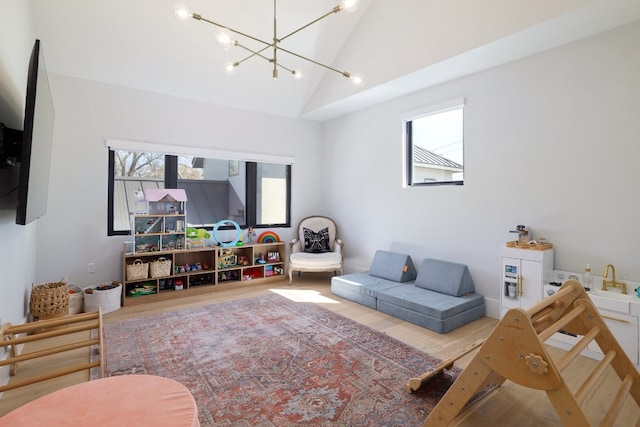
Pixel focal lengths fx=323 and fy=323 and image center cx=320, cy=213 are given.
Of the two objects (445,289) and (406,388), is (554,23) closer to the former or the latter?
(445,289)

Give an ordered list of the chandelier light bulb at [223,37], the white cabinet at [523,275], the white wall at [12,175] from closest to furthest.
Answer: the white wall at [12,175] → the chandelier light bulb at [223,37] → the white cabinet at [523,275]

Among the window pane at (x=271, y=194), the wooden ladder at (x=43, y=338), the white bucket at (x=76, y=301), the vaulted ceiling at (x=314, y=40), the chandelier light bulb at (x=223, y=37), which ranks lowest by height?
the white bucket at (x=76, y=301)

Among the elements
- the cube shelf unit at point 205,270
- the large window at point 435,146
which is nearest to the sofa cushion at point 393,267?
the large window at point 435,146

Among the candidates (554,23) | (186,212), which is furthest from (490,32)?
(186,212)

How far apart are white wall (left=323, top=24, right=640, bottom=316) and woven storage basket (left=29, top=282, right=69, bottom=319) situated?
388 cm

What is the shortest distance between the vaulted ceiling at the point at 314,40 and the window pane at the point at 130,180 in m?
0.91

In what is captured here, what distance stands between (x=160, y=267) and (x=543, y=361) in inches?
159

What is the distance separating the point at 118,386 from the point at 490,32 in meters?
3.73

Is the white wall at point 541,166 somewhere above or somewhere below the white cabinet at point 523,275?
above

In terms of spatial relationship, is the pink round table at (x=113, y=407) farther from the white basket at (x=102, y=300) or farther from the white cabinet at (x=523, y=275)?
the white cabinet at (x=523, y=275)

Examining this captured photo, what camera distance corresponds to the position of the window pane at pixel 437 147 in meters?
3.96

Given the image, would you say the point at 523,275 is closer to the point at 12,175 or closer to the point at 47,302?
the point at 12,175

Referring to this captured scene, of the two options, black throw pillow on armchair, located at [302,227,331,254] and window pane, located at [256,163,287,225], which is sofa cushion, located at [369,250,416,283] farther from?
window pane, located at [256,163,287,225]

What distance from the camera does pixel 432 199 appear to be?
4148 millimetres
